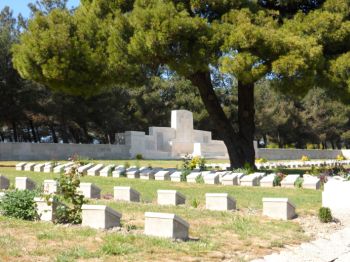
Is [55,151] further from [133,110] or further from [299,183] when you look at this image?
[299,183]

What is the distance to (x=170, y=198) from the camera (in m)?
10.3

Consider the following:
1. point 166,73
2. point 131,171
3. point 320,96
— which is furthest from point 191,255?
point 320,96

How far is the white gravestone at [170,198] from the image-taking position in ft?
33.7

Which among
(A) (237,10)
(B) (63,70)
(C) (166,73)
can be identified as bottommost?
(B) (63,70)

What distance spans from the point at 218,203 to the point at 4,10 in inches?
1477

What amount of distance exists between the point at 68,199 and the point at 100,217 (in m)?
0.92

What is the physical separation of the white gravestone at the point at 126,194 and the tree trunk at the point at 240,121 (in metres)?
9.17

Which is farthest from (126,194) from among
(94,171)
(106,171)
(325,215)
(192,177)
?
(94,171)

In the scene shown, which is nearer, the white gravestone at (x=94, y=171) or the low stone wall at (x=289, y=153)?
the white gravestone at (x=94, y=171)

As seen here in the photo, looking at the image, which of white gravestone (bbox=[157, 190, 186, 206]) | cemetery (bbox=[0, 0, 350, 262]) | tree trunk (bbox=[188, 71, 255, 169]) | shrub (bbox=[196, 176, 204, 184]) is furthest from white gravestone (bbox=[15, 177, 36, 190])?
tree trunk (bbox=[188, 71, 255, 169])

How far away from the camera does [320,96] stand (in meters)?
63.7

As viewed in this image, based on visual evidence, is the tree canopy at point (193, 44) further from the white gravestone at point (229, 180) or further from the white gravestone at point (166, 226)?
the white gravestone at point (166, 226)

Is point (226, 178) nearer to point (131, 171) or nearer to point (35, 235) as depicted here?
point (131, 171)

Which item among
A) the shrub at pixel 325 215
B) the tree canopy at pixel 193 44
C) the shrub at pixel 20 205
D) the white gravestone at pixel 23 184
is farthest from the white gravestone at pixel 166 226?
the tree canopy at pixel 193 44
